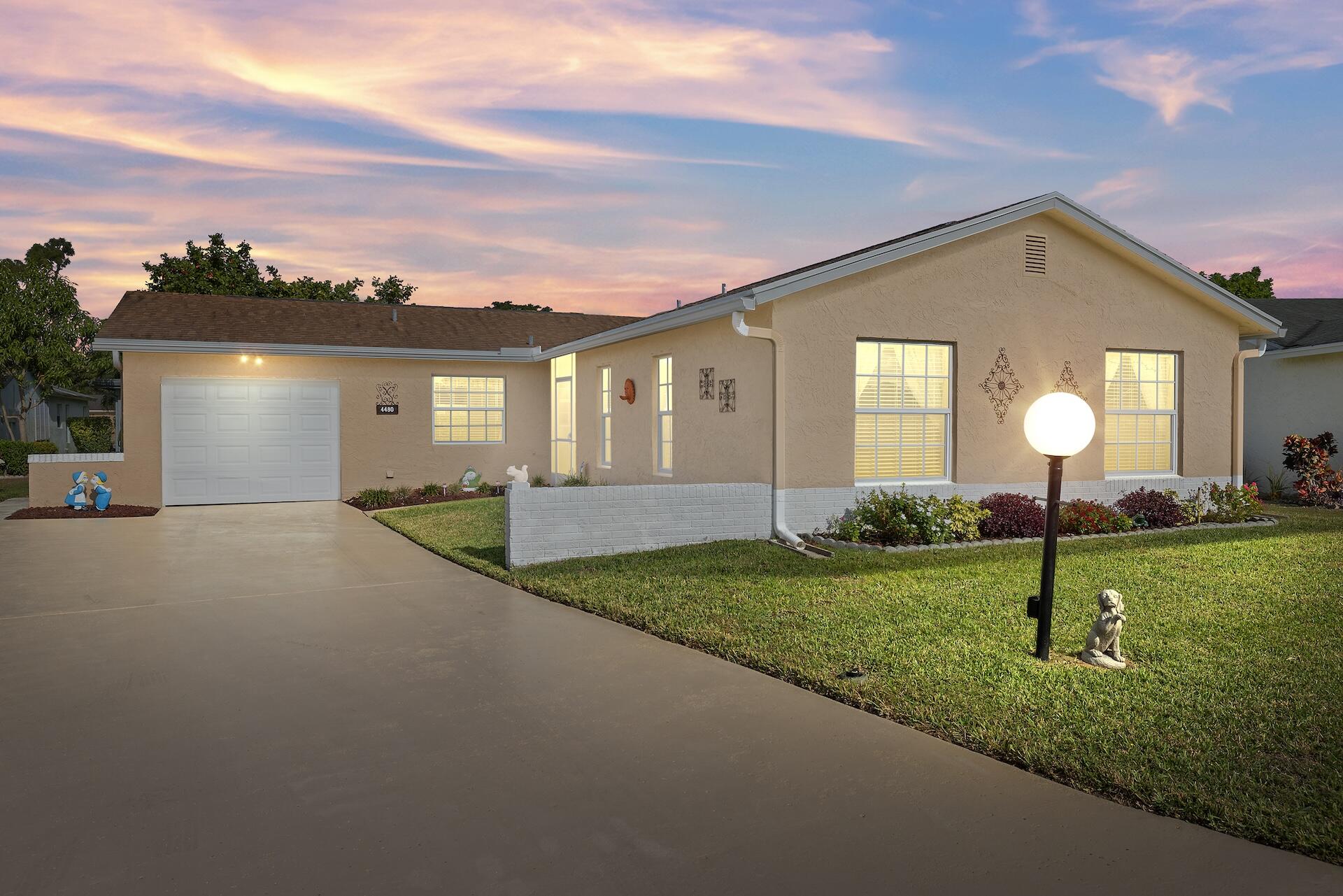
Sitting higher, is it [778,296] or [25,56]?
[25,56]

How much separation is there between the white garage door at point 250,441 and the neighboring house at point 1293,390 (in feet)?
59.1

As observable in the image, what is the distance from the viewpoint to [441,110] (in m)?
12.8

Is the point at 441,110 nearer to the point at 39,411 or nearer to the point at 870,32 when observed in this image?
the point at 870,32

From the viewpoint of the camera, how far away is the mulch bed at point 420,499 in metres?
15.4

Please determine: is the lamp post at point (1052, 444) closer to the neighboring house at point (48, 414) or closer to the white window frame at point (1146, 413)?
the white window frame at point (1146, 413)

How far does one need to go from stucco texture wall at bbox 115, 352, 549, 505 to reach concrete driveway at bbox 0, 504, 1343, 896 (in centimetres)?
1019

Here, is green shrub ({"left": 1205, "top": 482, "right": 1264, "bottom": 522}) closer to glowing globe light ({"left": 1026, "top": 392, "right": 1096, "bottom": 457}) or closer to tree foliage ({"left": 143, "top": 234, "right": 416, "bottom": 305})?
glowing globe light ({"left": 1026, "top": 392, "right": 1096, "bottom": 457})

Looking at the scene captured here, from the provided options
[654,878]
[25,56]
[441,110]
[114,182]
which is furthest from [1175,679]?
[114,182]

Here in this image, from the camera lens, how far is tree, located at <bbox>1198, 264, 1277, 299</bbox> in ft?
99.0

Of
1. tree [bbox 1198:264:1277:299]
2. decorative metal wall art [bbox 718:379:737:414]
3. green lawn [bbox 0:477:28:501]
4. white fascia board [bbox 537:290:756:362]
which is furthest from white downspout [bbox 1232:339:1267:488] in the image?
green lawn [bbox 0:477:28:501]

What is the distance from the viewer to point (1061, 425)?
219 inches

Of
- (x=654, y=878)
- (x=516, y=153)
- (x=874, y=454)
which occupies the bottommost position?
(x=654, y=878)

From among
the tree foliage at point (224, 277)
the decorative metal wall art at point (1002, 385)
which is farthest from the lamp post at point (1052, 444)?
the tree foliage at point (224, 277)

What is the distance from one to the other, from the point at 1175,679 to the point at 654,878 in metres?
3.62
